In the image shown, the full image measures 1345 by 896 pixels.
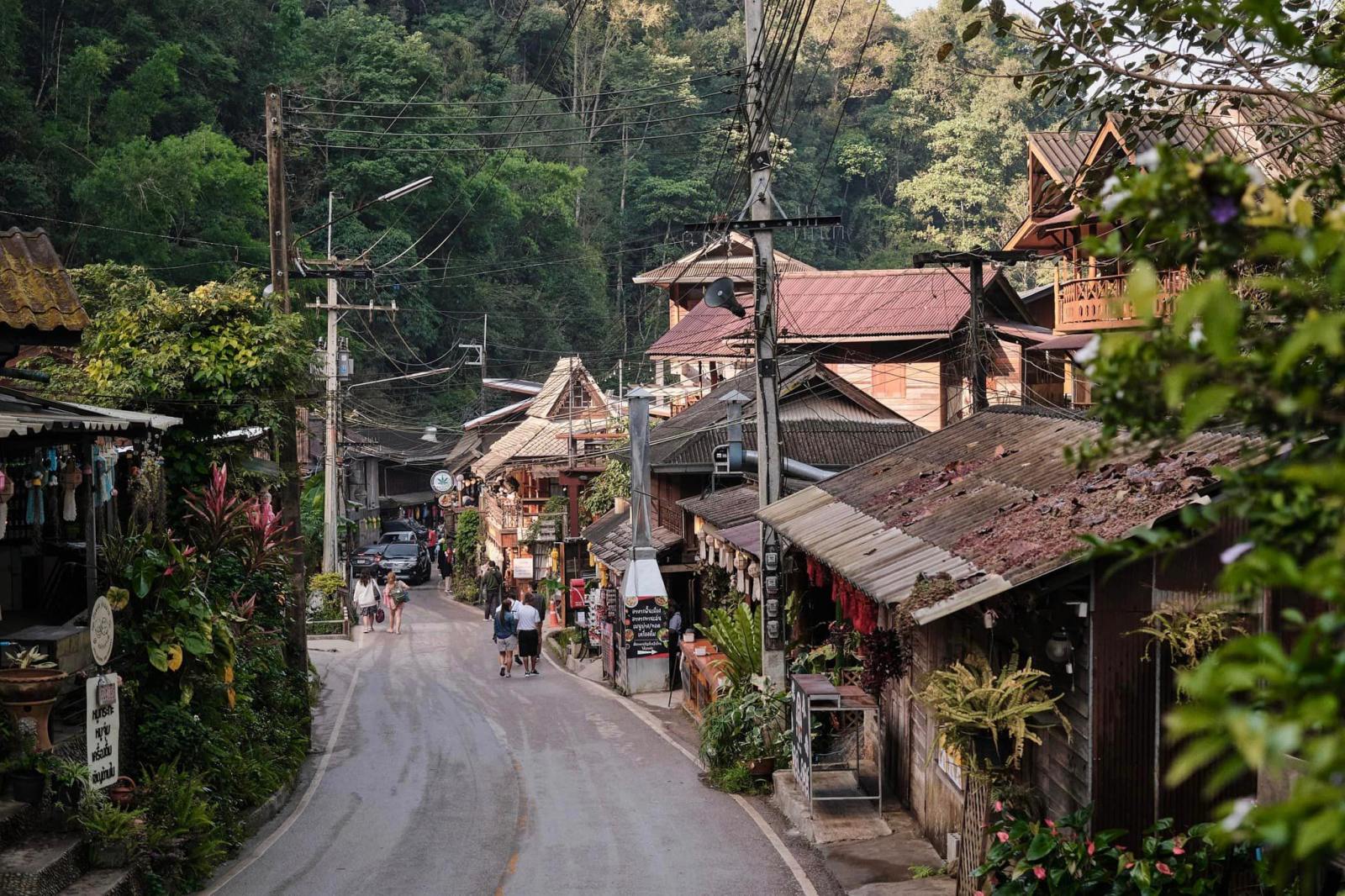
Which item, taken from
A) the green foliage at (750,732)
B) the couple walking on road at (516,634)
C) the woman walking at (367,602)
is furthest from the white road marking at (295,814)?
the woman walking at (367,602)

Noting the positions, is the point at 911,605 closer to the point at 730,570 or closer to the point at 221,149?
the point at 730,570

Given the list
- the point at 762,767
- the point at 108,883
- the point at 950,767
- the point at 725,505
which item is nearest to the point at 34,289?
the point at 108,883

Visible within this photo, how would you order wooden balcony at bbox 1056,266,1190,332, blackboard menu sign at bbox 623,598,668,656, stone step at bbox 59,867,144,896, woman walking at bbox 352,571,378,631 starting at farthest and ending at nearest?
woman walking at bbox 352,571,378,631
blackboard menu sign at bbox 623,598,668,656
wooden balcony at bbox 1056,266,1190,332
stone step at bbox 59,867,144,896

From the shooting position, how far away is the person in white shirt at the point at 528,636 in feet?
96.7

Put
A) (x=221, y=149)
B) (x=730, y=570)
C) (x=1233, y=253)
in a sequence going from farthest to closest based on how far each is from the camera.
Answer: (x=221, y=149), (x=730, y=570), (x=1233, y=253)

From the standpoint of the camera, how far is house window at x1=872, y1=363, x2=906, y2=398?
35.4m

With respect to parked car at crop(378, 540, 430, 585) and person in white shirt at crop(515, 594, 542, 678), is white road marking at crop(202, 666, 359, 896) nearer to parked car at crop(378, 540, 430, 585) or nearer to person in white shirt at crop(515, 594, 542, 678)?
person in white shirt at crop(515, 594, 542, 678)

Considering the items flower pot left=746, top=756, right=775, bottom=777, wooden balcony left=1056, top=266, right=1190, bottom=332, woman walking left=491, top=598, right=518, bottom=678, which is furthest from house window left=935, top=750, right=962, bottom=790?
woman walking left=491, top=598, right=518, bottom=678

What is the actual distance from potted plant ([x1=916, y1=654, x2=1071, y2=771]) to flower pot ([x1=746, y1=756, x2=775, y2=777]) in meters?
7.03

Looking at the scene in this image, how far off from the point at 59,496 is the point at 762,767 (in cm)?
921

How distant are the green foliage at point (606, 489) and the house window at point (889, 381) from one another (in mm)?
7153

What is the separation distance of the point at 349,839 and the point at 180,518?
4878mm

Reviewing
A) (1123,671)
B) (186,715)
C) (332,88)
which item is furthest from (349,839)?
(332,88)

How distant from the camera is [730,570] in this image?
2341cm
